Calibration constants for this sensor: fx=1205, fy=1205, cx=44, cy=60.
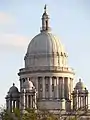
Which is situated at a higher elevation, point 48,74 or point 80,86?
point 48,74

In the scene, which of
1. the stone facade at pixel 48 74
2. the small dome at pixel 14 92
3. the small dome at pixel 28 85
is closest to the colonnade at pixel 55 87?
the stone facade at pixel 48 74

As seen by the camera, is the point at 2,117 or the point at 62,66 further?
the point at 62,66

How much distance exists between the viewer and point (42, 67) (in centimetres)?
19588

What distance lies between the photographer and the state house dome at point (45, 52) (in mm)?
195125

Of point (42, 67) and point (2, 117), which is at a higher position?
point (42, 67)

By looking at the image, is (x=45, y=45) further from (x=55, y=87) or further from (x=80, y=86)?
(x=80, y=86)

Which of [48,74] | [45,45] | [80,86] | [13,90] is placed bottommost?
[13,90]

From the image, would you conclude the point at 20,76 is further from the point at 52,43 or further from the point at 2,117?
the point at 2,117

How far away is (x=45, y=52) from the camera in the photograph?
195625mm

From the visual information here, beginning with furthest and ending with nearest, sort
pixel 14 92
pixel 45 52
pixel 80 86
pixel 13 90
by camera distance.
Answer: pixel 13 90, pixel 14 92, pixel 45 52, pixel 80 86

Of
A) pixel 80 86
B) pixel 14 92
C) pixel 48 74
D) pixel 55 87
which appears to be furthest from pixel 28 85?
pixel 80 86

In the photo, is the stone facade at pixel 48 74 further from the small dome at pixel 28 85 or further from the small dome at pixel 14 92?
the small dome at pixel 28 85

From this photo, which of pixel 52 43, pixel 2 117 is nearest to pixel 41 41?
pixel 52 43

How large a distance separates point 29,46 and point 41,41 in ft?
9.28
